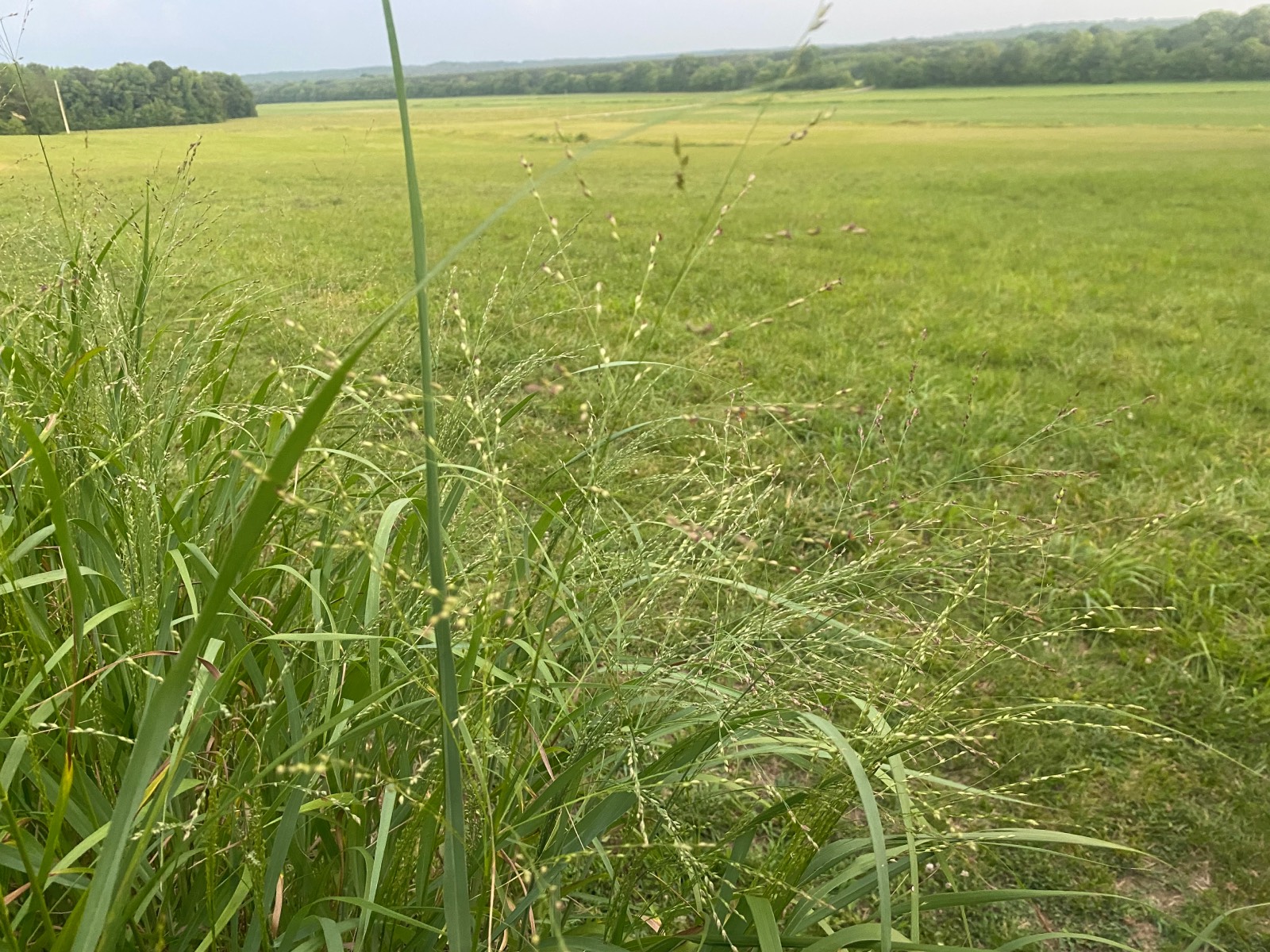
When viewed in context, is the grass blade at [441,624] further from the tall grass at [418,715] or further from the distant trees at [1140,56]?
the distant trees at [1140,56]

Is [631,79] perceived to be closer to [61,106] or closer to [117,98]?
[61,106]

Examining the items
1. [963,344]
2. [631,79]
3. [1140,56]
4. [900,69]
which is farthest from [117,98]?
[1140,56]

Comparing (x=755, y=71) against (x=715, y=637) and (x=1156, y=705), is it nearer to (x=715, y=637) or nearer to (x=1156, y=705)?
(x=715, y=637)

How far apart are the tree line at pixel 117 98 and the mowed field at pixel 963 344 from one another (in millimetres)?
74

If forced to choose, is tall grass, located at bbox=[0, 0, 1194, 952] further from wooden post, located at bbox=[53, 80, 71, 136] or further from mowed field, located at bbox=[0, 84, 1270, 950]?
wooden post, located at bbox=[53, 80, 71, 136]

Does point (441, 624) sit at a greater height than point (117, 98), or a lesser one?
lesser

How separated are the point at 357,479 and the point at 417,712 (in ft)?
1.81

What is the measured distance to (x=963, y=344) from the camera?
4695mm

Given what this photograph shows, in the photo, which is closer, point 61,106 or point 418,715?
point 418,715

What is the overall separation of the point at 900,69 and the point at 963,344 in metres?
3.01

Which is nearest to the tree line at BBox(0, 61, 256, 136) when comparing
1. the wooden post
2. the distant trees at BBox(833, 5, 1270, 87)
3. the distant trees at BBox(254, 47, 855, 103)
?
the wooden post

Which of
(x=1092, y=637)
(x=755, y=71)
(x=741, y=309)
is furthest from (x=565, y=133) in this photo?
(x=741, y=309)

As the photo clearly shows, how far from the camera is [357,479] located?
1.46 m

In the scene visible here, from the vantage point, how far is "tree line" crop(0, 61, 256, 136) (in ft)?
5.25
